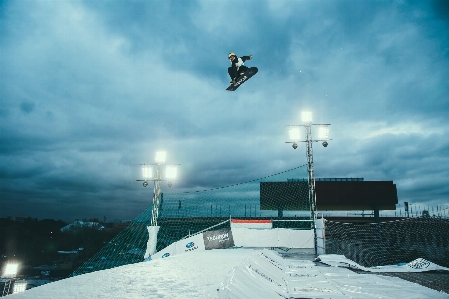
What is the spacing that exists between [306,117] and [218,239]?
811 cm

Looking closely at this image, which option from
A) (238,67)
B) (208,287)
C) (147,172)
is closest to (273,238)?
(147,172)

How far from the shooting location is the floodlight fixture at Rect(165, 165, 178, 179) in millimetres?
16277

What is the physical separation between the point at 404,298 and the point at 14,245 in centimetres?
6935

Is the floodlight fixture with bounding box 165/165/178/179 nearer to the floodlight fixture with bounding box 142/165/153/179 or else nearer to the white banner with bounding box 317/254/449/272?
the floodlight fixture with bounding box 142/165/153/179

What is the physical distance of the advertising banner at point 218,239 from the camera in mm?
13169

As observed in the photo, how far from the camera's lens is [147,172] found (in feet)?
53.4

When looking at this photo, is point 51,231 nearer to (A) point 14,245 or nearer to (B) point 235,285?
(A) point 14,245

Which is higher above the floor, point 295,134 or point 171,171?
point 295,134

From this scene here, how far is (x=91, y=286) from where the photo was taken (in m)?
3.36

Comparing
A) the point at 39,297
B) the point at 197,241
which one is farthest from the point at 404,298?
the point at 197,241

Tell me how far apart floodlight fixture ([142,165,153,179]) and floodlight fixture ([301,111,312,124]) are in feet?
31.2

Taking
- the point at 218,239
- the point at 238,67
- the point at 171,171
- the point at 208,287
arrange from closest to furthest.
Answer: the point at 208,287 < the point at 238,67 < the point at 218,239 < the point at 171,171

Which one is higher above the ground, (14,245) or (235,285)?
(235,285)

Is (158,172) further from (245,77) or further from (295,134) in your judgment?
(245,77)
